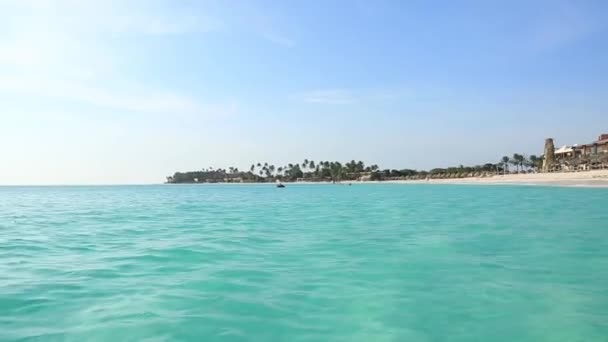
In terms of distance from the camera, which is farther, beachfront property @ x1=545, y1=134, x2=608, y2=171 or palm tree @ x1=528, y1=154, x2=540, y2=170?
palm tree @ x1=528, y1=154, x2=540, y2=170

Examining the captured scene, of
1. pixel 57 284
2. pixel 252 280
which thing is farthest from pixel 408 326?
pixel 57 284

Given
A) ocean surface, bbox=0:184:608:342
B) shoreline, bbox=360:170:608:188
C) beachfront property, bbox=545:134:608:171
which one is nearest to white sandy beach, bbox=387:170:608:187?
shoreline, bbox=360:170:608:188

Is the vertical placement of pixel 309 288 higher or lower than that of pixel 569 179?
lower

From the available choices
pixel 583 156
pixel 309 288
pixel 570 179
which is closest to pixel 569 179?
pixel 570 179

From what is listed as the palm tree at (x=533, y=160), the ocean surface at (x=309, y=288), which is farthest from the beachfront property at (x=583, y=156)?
the ocean surface at (x=309, y=288)

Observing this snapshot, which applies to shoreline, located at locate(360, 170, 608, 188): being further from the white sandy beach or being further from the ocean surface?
the ocean surface

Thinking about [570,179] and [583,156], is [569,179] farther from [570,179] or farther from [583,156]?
[583,156]

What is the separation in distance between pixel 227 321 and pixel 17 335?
2809mm

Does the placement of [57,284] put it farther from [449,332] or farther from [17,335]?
[449,332]

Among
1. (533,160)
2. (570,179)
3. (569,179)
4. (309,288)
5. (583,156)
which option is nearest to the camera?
(309,288)

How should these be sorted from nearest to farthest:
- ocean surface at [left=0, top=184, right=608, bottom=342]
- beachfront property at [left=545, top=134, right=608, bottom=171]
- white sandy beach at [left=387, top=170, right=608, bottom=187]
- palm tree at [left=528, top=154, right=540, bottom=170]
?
ocean surface at [left=0, top=184, right=608, bottom=342] → white sandy beach at [left=387, top=170, right=608, bottom=187] → beachfront property at [left=545, top=134, right=608, bottom=171] → palm tree at [left=528, top=154, right=540, bottom=170]

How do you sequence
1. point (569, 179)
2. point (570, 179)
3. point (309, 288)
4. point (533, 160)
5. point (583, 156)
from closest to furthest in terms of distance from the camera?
1. point (309, 288)
2. point (570, 179)
3. point (569, 179)
4. point (583, 156)
5. point (533, 160)

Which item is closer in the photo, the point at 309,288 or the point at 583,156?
the point at 309,288

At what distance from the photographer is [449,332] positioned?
6.39 m
